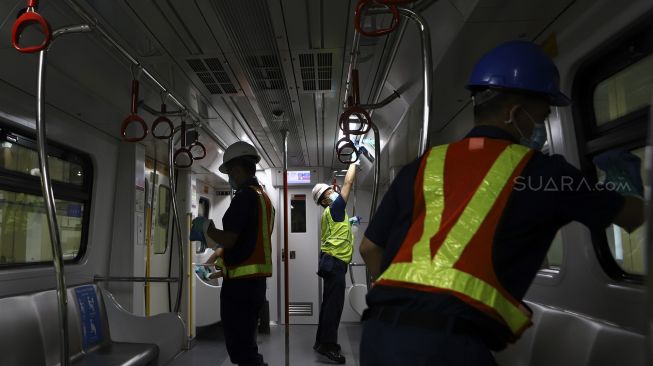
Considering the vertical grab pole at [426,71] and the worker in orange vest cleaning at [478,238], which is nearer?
the worker in orange vest cleaning at [478,238]

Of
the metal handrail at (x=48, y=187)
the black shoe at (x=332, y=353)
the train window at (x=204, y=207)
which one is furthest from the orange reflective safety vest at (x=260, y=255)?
the train window at (x=204, y=207)

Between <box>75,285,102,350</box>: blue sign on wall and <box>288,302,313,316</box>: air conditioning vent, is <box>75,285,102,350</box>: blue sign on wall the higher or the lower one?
the higher one

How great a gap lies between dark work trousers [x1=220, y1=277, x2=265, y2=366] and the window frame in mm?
1914

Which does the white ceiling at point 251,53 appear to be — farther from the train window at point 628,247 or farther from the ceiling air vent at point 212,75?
the train window at point 628,247

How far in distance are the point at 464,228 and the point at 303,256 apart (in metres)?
6.20

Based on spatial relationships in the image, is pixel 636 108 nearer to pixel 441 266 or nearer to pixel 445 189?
pixel 445 189

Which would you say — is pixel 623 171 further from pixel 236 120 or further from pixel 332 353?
pixel 332 353

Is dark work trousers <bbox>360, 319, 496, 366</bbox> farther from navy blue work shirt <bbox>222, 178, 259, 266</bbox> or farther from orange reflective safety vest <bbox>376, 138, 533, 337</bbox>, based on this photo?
navy blue work shirt <bbox>222, 178, 259, 266</bbox>

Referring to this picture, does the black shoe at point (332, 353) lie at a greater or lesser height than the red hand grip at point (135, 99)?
lesser

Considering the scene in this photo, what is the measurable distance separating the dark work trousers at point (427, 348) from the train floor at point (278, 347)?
3841mm

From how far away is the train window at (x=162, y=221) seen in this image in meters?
5.03

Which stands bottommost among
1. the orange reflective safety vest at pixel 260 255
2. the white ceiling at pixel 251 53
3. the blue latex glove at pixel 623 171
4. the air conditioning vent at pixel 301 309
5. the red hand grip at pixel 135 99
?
the air conditioning vent at pixel 301 309

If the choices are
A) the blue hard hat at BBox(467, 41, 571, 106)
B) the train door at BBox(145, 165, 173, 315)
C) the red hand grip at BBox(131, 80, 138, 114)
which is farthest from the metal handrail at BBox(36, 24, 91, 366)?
the train door at BBox(145, 165, 173, 315)

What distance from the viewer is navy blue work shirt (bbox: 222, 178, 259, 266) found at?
2656mm
